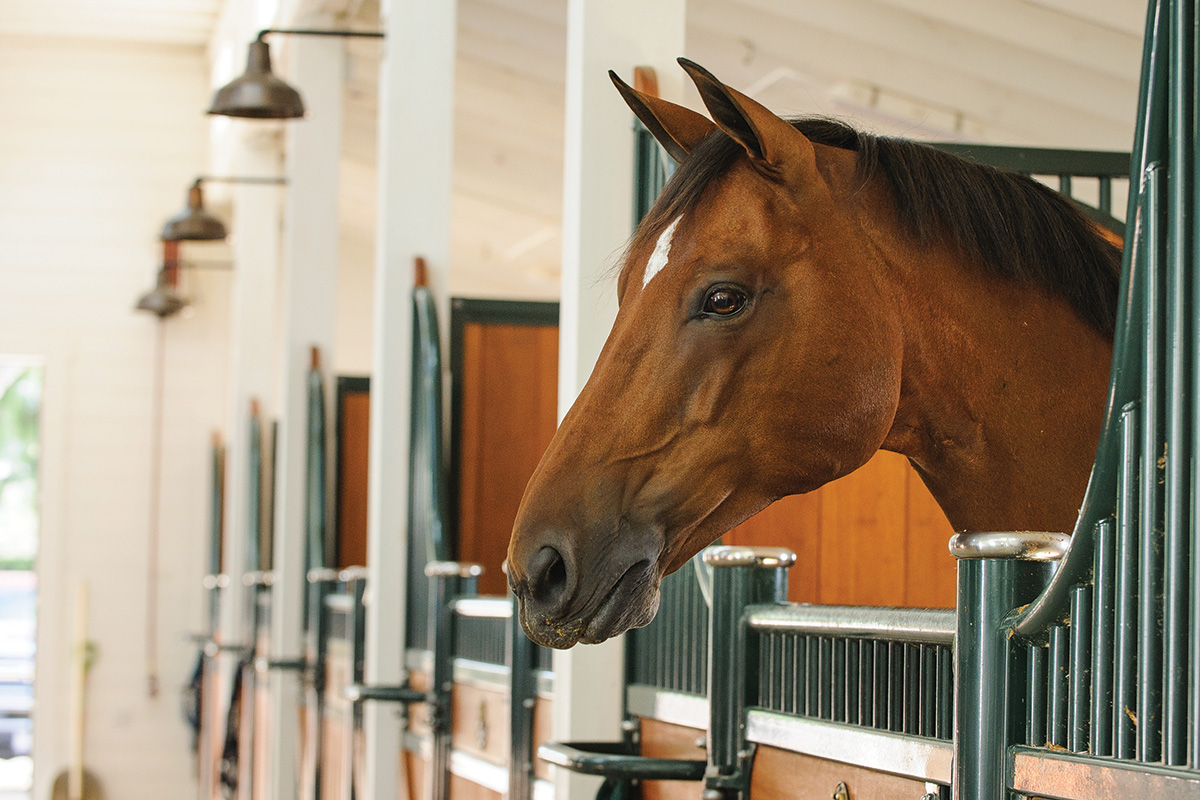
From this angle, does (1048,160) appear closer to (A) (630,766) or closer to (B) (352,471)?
(A) (630,766)

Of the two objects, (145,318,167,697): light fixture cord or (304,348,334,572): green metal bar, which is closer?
(304,348,334,572): green metal bar

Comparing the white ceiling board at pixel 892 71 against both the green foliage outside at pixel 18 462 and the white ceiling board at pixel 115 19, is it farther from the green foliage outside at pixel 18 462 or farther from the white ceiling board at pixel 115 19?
the green foliage outside at pixel 18 462

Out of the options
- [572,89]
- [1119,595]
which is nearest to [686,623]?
[572,89]

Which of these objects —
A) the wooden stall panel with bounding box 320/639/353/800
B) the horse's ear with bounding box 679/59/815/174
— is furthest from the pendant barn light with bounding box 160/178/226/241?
the horse's ear with bounding box 679/59/815/174

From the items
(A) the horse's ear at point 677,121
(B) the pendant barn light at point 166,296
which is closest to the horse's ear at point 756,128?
(A) the horse's ear at point 677,121

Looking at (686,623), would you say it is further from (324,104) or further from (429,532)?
(324,104)

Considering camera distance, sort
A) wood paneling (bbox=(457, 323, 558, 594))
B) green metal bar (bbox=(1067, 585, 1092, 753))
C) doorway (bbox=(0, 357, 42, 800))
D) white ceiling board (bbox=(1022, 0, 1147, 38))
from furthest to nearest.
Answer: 1. doorway (bbox=(0, 357, 42, 800))
2. white ceiling board (bbox=(1022, 0, 1147, 38))
3. wood paneling (bbox=(457, 323, 558, 594))
4. green metal bar (bbox=(1067, 585, 1092, 753))

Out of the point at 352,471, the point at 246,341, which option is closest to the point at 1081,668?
the point at 352,471

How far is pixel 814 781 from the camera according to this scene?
1.41 m

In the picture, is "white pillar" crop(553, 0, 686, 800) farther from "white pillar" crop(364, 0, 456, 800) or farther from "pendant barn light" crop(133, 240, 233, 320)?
"pendant barn light" crop(133, 240, 233, 320)

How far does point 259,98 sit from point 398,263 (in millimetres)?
781

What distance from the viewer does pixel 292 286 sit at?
4961 millimetres

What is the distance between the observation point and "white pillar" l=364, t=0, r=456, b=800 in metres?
3.49

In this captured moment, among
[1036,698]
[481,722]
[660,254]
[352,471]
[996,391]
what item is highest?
[660,254]
